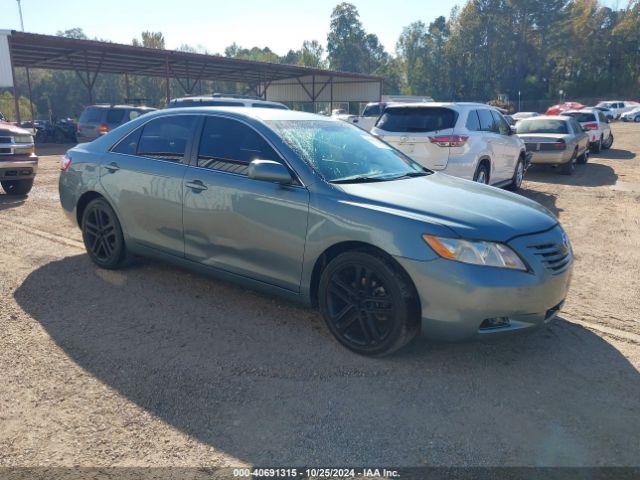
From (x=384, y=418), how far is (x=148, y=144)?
332 centimetres

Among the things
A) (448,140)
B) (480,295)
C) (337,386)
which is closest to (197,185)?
(337,386)

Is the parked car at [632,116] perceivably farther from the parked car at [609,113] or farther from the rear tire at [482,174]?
the rear tire at [482,174]

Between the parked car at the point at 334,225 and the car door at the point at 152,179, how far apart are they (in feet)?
0.04

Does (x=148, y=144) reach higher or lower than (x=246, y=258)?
higher

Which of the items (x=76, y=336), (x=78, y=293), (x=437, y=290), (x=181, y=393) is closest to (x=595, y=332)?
(x=437, y=290)

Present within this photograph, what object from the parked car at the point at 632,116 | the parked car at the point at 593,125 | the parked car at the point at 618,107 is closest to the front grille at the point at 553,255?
the parked car at the point at 593,125

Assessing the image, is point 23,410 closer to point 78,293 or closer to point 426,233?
point 78,293

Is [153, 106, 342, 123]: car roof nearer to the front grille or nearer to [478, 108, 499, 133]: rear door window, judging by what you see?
the front grille

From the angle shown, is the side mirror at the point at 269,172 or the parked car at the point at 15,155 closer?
the side mirror at the point at 269,172

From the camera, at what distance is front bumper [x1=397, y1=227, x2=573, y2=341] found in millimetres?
3156

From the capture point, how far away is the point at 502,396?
314cm

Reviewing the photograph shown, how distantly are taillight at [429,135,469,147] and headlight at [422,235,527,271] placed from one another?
17.3 ft

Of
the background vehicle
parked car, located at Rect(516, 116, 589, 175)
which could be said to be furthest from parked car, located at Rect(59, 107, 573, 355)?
the background vehicle

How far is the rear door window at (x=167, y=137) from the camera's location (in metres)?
4.55
